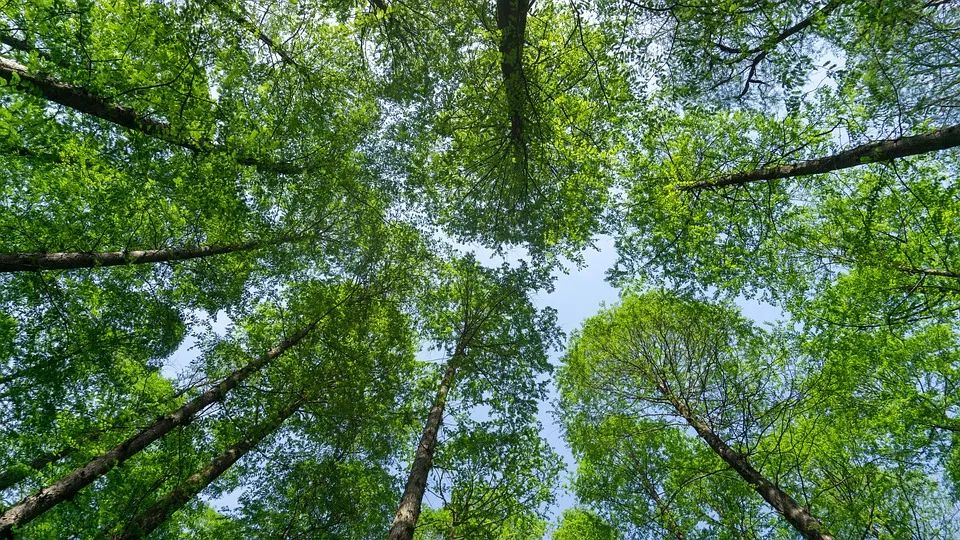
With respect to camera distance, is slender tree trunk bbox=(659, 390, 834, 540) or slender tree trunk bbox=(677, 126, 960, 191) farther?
slender tree trunk bbox=(659, 390, 834, 540)

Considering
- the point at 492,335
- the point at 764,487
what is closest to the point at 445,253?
the point at 492,335

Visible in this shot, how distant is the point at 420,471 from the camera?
7801mm

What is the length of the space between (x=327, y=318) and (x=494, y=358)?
13.8 ft

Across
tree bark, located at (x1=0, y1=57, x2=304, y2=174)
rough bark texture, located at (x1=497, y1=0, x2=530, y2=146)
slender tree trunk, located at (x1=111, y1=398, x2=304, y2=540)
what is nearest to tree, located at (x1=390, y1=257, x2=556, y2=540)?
slender tree trunk, located at (x1=111, y1=398, x2=304, y2=540)

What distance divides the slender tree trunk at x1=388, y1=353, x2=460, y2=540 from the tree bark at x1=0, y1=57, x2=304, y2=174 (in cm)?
658

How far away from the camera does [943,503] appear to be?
441 inches

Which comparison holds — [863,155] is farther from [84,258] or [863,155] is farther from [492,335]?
[84,258]

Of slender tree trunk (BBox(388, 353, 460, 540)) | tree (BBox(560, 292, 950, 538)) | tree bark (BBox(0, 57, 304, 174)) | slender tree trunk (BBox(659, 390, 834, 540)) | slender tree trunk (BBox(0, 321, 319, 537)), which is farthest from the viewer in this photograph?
tree (BBox(560, 292, 950, 538))

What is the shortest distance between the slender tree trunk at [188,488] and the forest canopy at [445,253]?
0.07 m

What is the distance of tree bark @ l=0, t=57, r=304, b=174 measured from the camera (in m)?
5.82

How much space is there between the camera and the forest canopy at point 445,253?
21.7 feet

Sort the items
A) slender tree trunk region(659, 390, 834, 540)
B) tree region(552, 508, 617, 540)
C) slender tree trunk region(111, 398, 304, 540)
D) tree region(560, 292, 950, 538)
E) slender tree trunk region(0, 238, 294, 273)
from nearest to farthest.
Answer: slender tree trunk region(0, 238, 294, 273) < slender tree trunk region(111, 398, 304, 540) < slender tree trunk region(659, 390, 834, 540) < tree region(560, 292, 950, 538) < tree region(552, 508, 617, 540)

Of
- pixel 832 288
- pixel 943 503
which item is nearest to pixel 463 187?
pixel 832 288

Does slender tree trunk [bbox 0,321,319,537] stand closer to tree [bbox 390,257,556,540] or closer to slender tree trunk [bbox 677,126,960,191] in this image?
tree [bbox 390,257,556,540]
